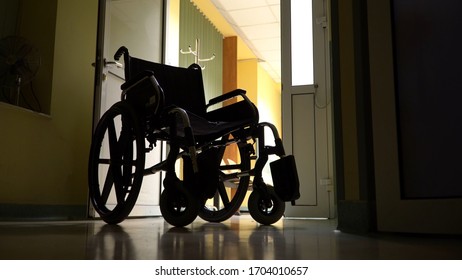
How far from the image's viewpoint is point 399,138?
139cm

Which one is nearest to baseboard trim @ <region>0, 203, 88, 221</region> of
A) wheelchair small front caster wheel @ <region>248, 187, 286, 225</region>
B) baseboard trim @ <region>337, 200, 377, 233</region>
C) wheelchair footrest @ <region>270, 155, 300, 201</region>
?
wheelchair small front caster wheel @ <region>248, 187, 286, 225</region>

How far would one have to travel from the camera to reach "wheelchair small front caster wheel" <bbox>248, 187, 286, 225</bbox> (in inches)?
85.9

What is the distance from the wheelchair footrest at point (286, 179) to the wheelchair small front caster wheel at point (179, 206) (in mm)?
404

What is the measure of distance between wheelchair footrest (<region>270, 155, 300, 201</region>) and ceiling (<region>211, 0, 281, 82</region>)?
13.9 feet

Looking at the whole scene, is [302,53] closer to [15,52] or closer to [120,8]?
[120,8]

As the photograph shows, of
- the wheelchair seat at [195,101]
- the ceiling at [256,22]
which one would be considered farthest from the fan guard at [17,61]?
the ceiling at [256,22]

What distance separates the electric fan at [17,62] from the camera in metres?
2.55

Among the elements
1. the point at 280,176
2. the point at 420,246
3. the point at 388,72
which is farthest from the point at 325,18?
the point at 420,246

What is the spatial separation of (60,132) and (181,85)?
96 cm

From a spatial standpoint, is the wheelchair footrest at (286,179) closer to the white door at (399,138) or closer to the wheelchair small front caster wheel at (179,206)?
the wheelchair small front caster wheel at (179,206)

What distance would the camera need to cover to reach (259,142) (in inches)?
86.8

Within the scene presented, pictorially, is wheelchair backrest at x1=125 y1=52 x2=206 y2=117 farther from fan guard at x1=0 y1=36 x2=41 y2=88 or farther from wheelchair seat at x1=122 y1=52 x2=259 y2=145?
fan guard at x1=0 y1=36 x2=41 y2=88

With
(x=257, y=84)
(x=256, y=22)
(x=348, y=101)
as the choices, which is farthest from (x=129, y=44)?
(x=257, y=84)

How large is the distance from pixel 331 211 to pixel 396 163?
2086 mm
